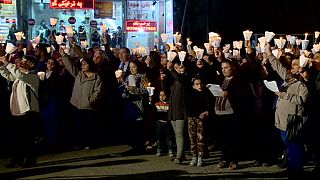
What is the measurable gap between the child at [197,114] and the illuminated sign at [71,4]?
55.1 feet

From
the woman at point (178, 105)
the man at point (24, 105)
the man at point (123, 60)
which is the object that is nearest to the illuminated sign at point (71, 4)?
the man at point (123, 60)

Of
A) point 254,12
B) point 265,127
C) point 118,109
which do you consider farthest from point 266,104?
point 254,12

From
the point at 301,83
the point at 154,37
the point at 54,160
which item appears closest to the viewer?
the point at 301,83

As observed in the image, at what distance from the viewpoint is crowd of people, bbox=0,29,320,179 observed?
9500mm

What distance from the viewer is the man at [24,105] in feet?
31.3

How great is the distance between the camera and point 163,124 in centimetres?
1064

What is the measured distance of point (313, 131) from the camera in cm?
873

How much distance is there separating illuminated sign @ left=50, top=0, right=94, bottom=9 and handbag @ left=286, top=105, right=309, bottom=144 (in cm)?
1854

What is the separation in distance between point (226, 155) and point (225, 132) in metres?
0.39

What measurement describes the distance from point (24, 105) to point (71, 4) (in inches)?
665

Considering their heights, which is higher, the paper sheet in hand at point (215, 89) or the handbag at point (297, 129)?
the paper sheet in hand at point (215, 89)

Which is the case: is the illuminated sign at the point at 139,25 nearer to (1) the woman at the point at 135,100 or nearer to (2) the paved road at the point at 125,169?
(1) the woman at the point at 135,100

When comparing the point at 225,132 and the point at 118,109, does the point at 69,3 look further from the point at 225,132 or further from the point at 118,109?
the point at 225,132

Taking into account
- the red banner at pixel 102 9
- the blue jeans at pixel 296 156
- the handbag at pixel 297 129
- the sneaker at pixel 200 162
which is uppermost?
the red banner at pixel 102 9
